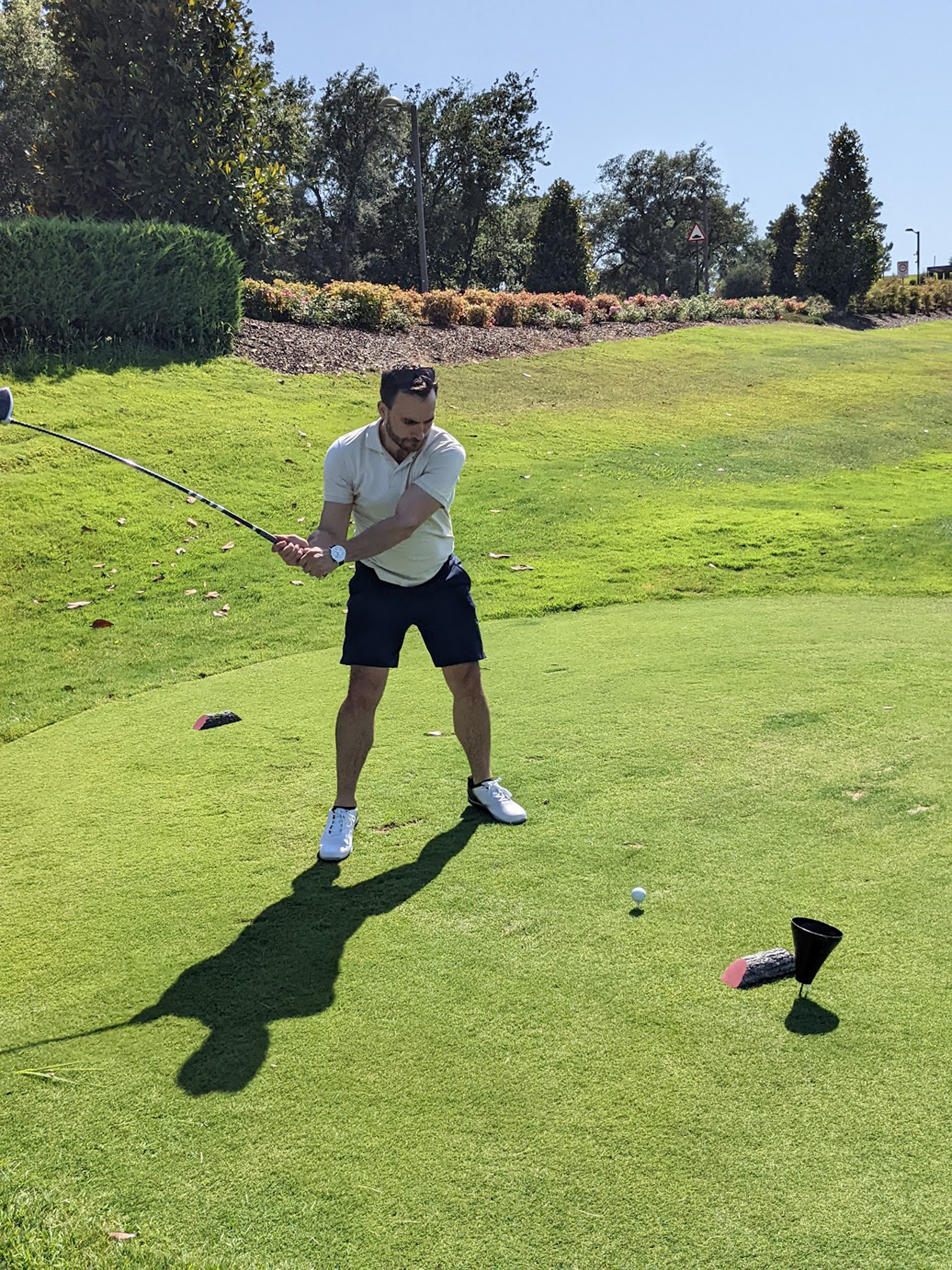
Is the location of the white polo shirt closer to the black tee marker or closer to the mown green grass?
the black tee marker

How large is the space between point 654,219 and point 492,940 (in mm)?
68351

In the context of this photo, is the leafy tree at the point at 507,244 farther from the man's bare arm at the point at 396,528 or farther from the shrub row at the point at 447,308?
the man's bare arm at the point at 396,528

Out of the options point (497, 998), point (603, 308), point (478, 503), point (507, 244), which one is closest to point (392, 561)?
point (497, 998)

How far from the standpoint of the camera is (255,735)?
619 centimetres

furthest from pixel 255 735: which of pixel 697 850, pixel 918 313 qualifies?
pixel 918 313

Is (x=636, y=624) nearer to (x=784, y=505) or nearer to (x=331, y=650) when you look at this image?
(x=331, y=650)

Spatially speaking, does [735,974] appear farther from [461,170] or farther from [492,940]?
[461,170]

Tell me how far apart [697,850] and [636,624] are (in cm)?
427

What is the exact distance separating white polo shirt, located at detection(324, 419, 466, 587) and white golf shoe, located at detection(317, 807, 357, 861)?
995 mm

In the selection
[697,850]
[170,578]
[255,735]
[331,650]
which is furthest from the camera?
[170,578]

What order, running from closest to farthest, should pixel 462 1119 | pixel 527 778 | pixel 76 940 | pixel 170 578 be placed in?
pixel 462 1119 < pixel 76 940 < pixel 527 778 < pixel 170 578

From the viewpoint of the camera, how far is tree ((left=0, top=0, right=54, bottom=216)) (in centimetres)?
3347

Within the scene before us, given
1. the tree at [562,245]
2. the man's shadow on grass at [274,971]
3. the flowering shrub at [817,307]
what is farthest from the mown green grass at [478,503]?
the tree at [562,245]

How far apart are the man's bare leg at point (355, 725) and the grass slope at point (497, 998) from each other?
0.26 meters
